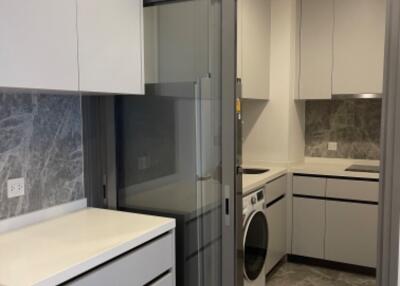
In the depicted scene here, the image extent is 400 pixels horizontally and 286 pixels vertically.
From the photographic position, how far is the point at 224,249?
2143 mm

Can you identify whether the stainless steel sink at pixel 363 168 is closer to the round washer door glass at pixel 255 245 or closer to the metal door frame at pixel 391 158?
the round washer door glass at pixel 255 245

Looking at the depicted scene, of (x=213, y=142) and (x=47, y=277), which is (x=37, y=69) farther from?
(x=213, y=142)

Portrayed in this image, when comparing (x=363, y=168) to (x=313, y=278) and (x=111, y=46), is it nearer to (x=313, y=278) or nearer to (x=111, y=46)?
(x=313, y=278)

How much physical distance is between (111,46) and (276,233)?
2.29m

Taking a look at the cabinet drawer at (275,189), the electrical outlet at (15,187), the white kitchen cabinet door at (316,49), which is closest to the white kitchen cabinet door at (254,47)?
the white kitchen cabinet door at (316,49)

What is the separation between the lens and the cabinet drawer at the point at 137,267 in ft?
5.23

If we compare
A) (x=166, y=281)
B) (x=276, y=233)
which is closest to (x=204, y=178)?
(x=166, y=281)

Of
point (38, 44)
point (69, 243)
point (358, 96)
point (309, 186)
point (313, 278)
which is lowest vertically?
point (313, 278)

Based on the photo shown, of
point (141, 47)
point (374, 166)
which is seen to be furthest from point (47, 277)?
point (374, 166)

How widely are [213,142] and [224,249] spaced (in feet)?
1.88

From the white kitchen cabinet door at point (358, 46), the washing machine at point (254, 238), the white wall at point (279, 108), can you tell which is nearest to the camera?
the washing machine at point (254, 238)

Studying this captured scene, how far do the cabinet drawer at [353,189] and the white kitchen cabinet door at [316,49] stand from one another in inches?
33.1

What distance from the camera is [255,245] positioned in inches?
117

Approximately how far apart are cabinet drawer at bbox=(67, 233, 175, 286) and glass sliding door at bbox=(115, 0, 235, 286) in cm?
21
